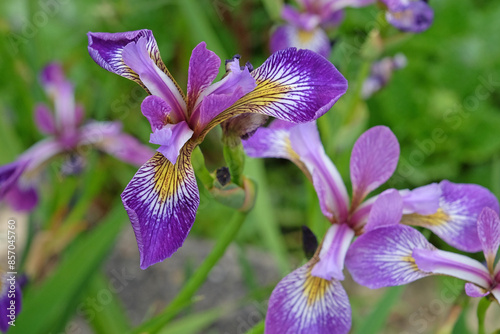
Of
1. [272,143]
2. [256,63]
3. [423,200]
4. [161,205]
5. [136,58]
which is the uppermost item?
[136,58]

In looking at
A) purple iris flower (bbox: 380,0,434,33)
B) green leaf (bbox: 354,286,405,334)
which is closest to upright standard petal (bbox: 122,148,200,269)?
green leaf (bbox: 354,286,405,334)

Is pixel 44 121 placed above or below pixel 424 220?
above

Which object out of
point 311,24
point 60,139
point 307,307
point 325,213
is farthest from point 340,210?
point 60,139

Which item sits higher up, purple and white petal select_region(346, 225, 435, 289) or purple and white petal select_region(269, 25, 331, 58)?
purple and white petal select_region(346, 225, 435, 289)

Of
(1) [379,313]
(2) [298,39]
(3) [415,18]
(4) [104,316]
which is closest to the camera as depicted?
(1) [379,313]

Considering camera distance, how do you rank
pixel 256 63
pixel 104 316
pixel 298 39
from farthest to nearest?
1. pixel 256 63
2. pixel 298 39
3. pixel 104 316

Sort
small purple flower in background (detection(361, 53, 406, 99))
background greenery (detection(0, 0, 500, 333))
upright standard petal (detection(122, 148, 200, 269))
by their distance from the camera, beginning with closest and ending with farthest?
upright standard petal (detection(122, 148, 200, 269)) < small purple flower in background (detection(361, 53, 406, 99)) < background greenery (detection(0, 0, 500, 333))

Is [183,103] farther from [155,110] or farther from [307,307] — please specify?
[307,307]

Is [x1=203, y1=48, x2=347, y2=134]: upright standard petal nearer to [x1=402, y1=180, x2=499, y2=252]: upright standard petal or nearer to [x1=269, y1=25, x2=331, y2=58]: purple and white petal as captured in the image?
[x1=402, y1=180, x2=499, y2=252]: upright standard petal

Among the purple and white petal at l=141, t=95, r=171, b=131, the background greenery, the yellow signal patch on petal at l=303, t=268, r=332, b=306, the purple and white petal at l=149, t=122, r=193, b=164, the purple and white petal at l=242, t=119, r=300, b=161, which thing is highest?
the purple and white petal at l=141, t=95, r=171, b=131
